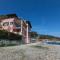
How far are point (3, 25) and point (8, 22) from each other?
7.02ft

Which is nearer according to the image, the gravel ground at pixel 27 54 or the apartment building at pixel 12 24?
the gravel ground at pixel 27 54

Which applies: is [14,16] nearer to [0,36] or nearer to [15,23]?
[15,23]

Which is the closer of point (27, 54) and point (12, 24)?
point (27, 54)

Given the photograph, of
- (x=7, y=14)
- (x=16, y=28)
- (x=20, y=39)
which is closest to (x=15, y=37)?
(x=20, y=39)

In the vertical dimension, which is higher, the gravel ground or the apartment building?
the apartment building

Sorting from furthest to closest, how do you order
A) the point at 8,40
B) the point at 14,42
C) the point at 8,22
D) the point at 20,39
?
the point at 8,22, the point at 20,39, the point at 14,42, the point at 8,40

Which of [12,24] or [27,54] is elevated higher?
[12,24]

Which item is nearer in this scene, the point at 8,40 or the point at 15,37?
the point at 8,40

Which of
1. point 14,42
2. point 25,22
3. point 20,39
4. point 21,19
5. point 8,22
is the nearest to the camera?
point 14,42

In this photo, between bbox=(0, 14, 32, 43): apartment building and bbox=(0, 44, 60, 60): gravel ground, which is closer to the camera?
bbox=(0, 44, 60, 60): gravel ground

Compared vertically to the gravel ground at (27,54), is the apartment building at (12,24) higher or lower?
higher

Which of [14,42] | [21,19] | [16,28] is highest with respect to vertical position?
[21,19]

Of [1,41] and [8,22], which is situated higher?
[8,22]

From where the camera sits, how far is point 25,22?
48.6 metres
